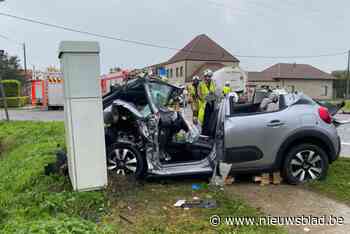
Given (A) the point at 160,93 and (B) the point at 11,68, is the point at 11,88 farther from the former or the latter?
(B) the point at 11,68

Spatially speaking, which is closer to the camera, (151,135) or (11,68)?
(151,135)

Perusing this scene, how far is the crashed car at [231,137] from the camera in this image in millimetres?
4684

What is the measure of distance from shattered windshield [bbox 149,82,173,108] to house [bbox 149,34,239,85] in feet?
137

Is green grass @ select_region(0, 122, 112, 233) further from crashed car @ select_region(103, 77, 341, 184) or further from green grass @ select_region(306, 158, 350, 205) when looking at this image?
green grass @ select_region(306, 158, 350, 205)

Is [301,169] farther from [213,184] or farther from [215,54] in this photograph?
[215,54]

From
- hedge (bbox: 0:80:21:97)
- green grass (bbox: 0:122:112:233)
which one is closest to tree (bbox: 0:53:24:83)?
hedge (bbox: 0:80:21:97)

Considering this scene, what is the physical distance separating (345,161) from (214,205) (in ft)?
12.2

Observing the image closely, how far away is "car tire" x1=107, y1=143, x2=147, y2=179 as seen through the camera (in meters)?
4.79

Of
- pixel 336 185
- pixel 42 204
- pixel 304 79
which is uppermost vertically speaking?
pixel 304 79

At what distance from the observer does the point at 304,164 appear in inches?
188

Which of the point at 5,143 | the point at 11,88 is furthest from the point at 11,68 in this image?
the point at 5,143

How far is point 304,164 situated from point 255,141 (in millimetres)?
851

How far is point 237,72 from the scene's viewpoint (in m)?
24.0

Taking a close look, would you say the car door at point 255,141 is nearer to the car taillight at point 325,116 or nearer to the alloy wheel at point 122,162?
the car taillight at point 325,116
